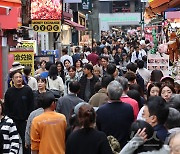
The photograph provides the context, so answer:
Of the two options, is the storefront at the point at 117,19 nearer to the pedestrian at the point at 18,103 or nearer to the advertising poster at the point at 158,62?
the advertising poster at the point at 158,62

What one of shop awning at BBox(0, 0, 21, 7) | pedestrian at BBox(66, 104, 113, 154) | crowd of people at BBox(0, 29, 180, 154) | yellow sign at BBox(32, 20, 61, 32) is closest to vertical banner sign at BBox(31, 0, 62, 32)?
yellow sign at BBox(32, 20, 61, 32)

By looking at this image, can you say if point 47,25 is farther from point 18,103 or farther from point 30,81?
point 18,103

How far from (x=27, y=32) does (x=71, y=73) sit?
10.2 m

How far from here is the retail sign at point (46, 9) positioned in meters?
19.5

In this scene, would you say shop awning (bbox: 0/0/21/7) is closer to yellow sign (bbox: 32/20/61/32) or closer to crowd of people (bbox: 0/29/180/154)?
crowd of people (bbox: 0/29/180/154)

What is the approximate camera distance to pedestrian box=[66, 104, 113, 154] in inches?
254

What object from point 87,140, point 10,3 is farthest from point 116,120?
point 10,3

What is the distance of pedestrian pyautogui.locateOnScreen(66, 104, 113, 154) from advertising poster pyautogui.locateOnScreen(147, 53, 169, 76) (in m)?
→ 9.54

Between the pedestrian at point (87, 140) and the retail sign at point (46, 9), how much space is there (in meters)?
13.1

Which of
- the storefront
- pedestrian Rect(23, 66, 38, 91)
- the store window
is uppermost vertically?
the store window

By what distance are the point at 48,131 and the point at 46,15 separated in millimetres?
12015

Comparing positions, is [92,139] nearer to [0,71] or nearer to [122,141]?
[122,141]

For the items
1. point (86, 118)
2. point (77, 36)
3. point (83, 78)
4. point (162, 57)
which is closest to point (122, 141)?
point (86, 118)

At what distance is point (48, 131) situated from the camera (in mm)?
7840
